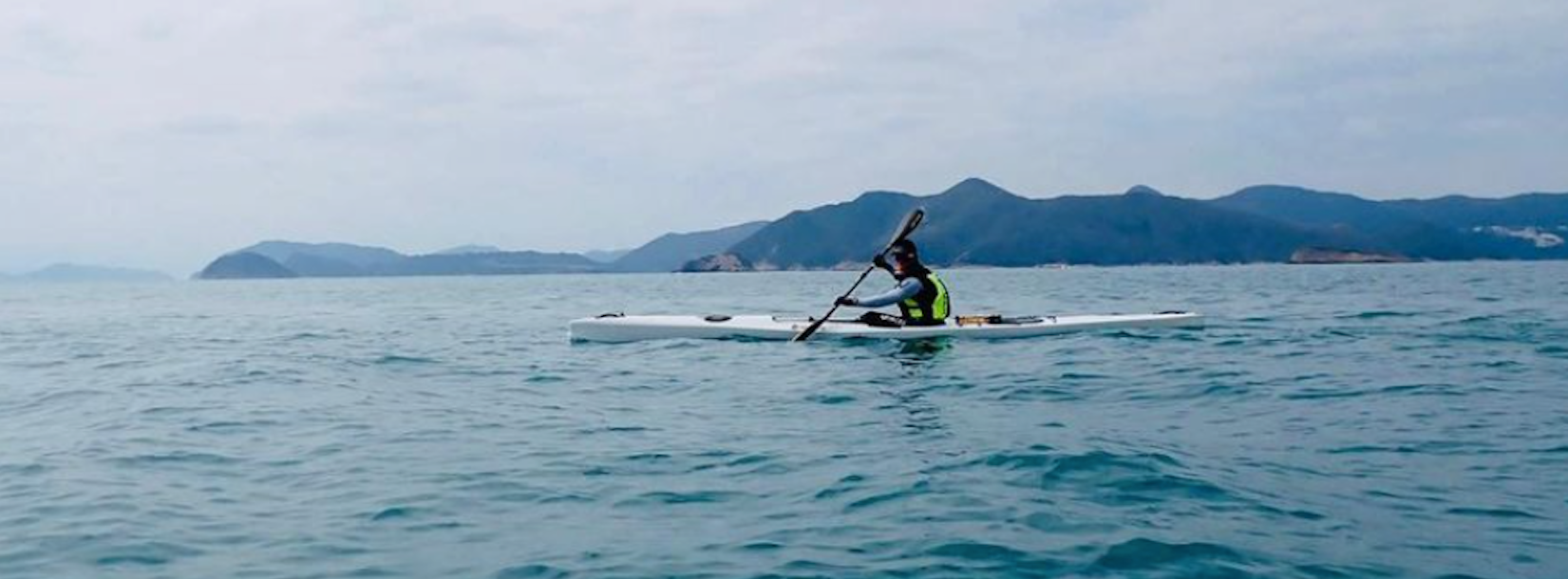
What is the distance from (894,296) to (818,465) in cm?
889

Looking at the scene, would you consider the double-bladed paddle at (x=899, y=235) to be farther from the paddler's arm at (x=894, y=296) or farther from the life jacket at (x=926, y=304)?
the life jacket at (x=926, y=304)

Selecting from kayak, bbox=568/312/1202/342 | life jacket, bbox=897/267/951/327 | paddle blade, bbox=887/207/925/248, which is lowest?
kayak, bbox=568/312/1202/342

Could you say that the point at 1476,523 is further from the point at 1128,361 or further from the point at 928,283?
the point at 928,283

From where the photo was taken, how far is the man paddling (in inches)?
676

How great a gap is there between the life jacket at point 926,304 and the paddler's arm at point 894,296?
0.30ft

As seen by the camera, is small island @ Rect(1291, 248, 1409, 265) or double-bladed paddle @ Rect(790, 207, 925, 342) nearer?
double-bladed paddle @ Rect(790, 207, 925, 342)

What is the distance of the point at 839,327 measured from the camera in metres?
18.5

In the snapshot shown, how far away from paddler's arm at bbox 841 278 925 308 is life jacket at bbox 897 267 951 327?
0.30 feet

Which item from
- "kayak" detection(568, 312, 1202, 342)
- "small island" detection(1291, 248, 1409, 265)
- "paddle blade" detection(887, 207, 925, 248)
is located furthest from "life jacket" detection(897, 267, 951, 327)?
"small island" detection(1291, 248, 1409, 265)

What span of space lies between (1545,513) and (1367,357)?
32.7 ft

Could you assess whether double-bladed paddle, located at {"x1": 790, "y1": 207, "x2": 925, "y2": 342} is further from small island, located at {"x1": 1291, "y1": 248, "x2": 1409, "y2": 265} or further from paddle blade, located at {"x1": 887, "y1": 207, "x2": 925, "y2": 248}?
small island, located at {"x1": 1291, "y1": 248, "x2": 1409, "y2": 265}

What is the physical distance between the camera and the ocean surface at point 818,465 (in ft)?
20.0

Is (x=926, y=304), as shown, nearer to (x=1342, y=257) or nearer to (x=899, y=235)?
(x=899, y=235)

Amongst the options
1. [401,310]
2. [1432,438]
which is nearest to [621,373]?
[1432,438]
